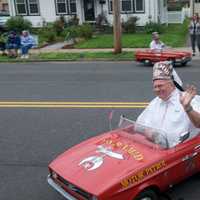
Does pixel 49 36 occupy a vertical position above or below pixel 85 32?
below

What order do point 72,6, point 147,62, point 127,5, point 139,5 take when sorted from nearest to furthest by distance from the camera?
1. point 147,62
2. point 139,5
3. point 127,5
4. point 72,6

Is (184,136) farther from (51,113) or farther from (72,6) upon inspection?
(72,6)

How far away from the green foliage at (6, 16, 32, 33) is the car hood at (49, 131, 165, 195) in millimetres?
24670

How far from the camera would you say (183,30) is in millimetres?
29672

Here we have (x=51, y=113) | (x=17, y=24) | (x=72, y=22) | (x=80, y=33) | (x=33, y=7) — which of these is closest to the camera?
(x=51, y=113)

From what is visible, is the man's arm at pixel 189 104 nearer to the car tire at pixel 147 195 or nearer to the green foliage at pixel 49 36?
the car tire at pixel 147 195

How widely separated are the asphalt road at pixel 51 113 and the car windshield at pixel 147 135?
0.75 metres

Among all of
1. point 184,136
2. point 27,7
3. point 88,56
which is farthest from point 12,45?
point 184,136

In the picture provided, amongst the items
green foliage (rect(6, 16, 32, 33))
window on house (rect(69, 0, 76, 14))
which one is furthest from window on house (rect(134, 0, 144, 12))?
green foliage (rect(6, 16, 32, 33))

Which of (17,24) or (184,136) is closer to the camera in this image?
(184,136)

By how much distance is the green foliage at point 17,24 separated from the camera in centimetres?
2920

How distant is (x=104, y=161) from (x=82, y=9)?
1075 inches

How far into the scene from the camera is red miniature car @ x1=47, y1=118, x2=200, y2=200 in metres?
4.68

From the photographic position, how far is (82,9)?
103 ft
